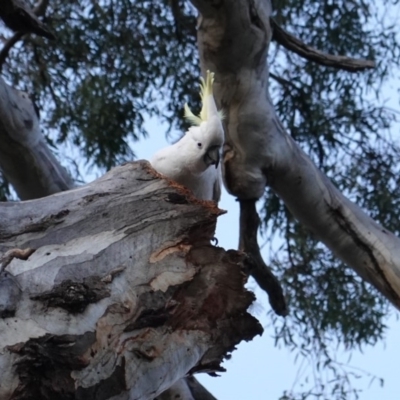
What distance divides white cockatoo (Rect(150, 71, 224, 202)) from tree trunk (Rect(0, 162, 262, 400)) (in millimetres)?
862

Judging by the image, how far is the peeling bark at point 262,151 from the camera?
3.72 meters

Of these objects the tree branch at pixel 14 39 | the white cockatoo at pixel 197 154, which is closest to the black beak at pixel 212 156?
the white cockatoo at pixel 197 154

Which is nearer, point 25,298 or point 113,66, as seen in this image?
point 25,298

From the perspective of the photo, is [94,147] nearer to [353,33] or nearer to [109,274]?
[353,33]

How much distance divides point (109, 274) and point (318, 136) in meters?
3.50

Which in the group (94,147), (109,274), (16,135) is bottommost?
(109,274)

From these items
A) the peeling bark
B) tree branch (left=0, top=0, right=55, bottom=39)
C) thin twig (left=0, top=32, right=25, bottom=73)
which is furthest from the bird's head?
thin twig (left=0, top=32, right=25, bottom=73)

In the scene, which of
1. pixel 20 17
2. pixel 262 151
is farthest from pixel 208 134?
pixel 20 17

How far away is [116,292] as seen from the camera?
193 centimetres

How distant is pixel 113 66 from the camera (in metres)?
5.36

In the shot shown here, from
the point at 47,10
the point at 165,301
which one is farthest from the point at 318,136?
the point at 165,301

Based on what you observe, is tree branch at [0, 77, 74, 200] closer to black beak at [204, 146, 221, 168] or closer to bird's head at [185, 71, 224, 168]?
bird's head at [185, 71, 224, 168]

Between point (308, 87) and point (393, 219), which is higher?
point (308, 87)

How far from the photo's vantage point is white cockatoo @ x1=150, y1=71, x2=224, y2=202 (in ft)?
10.4
